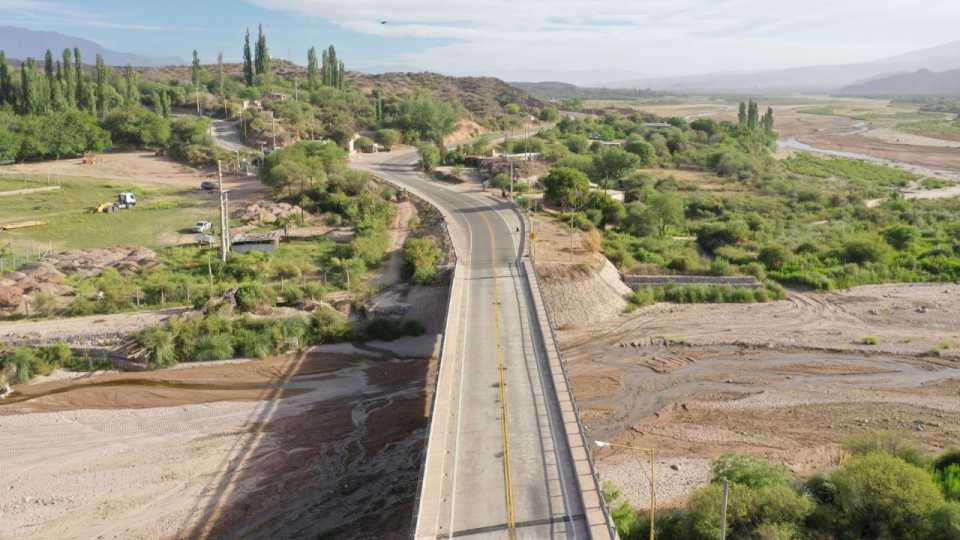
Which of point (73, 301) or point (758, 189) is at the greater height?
point (758, 189)

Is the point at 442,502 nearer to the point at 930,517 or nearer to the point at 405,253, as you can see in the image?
the point at 930,517

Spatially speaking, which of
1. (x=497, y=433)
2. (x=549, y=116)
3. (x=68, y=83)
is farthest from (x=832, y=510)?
(x=549, y=116)

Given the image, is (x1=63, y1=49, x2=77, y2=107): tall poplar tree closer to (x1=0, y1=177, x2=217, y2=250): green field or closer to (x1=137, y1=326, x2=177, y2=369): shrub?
(x1=0, y1=177, x2=217, y2=250): green field

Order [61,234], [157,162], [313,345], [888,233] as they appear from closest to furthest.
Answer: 1. [313,345]
2. [61,234]
3. [888,233]
4. [157,162]

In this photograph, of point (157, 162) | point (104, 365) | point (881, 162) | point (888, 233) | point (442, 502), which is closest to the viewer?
point (442, 502)

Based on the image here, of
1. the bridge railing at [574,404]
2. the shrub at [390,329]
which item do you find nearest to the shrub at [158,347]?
the shrub at [390,329]

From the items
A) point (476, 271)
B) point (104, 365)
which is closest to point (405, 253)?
point (476, 271)

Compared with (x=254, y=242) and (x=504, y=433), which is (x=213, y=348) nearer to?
(x=254, y=242)
